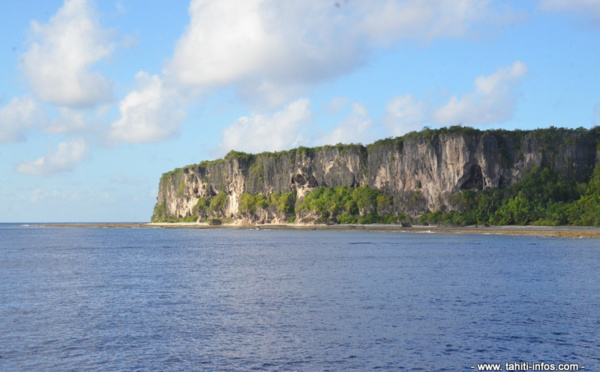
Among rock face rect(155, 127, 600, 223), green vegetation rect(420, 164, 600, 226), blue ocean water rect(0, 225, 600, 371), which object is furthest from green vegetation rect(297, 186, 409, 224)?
blue ocean water rect(0, 225, 600, 371)

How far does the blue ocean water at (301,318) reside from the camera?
22.7m

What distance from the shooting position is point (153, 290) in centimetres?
4031

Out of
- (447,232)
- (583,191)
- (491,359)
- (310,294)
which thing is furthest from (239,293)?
(583,191)

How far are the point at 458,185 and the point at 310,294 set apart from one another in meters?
122

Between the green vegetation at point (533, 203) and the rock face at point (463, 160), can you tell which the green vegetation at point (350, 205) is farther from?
the green vegetation at point (533, 203)

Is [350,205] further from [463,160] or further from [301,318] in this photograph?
[301,318]

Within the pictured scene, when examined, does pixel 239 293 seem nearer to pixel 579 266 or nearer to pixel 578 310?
pixel 578 310

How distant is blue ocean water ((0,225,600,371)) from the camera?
22.7 metres

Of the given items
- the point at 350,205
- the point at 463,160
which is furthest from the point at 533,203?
the point at 350,205

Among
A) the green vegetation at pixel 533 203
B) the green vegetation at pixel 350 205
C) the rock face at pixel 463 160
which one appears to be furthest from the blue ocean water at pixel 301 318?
the green vegetation at pixel 350 205

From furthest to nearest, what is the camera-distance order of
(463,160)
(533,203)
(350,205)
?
1. (350,205)
2. (463,160)
3. (533,203)

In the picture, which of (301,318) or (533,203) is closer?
(301,318)

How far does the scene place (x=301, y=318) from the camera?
30.0 meters

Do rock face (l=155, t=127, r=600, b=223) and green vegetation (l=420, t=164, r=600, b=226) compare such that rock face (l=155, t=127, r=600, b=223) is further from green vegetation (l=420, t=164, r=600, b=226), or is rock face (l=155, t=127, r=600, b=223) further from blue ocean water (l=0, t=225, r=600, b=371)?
blue ocean water (l=0, t=225, r=600, b=371)
